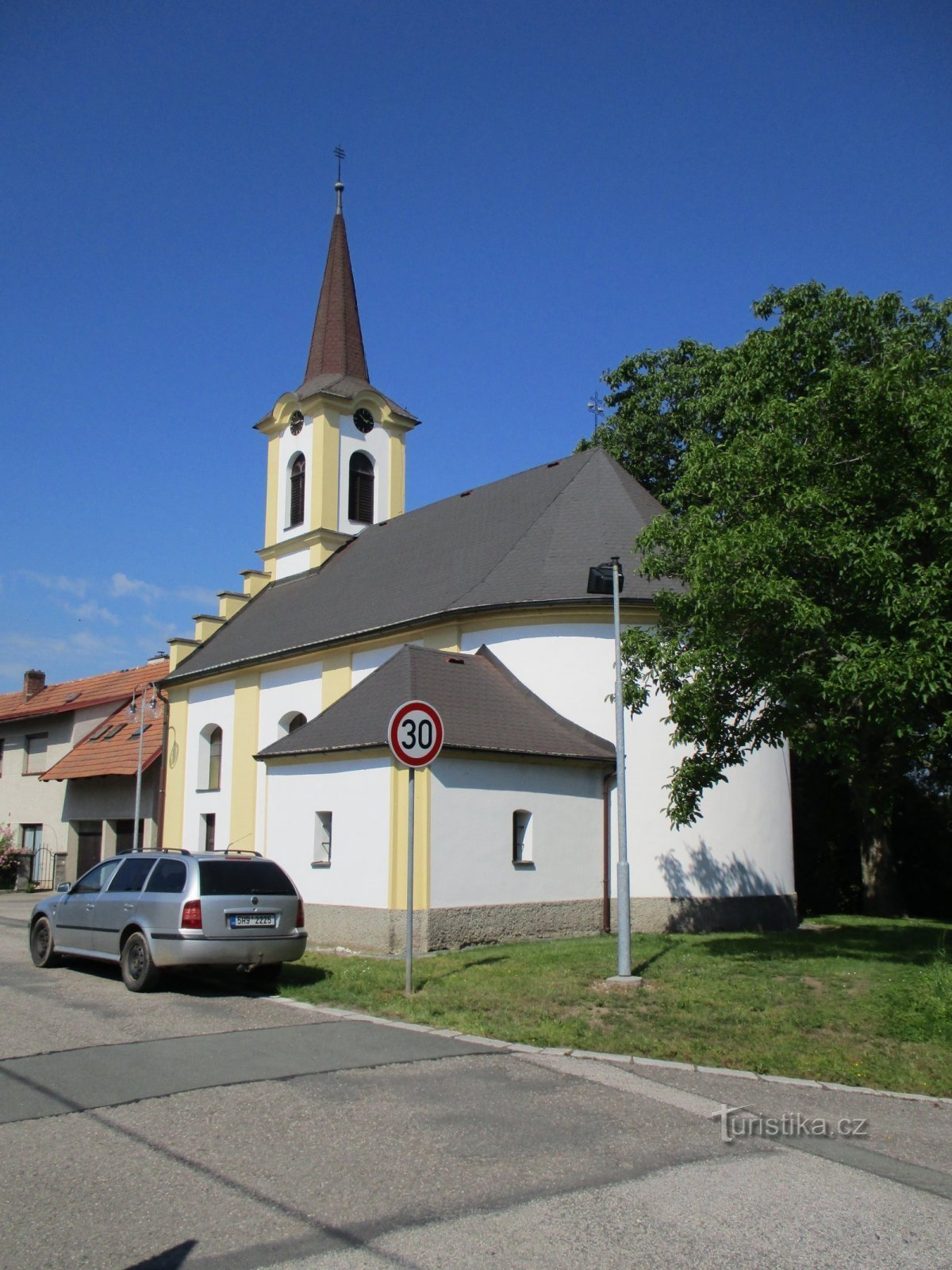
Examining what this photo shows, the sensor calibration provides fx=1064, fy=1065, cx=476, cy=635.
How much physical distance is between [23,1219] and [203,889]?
679 centimetres

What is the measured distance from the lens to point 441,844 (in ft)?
54.5

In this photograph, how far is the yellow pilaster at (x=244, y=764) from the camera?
→ 27516 mm

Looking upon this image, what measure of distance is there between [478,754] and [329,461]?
18471 mm

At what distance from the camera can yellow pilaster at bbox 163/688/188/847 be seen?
101 ft

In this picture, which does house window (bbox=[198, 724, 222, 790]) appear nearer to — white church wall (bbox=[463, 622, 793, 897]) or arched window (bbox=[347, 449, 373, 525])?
arched window (bbox=[347, 449, 373, 525])

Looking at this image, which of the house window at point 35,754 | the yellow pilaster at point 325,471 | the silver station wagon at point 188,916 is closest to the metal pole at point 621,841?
the silver station wagon at point 188,916

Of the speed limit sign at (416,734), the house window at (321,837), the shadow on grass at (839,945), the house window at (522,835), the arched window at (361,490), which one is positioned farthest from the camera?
the arched window at (361,490)

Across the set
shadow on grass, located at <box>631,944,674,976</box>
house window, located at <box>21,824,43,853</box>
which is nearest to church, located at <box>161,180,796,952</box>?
shadow on grass, located at <box>631,944,674,976</box>

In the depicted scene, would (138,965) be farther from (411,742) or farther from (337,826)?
(337,826)

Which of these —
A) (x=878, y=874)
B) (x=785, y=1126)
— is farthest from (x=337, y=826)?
(x=878, y=874)

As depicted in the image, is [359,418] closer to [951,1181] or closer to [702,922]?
[702,922]

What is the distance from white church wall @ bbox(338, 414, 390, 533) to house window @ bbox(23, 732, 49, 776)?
50.7 ft

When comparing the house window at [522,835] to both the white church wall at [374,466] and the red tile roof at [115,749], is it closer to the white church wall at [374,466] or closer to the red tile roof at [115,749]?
the white church wall at [374,466]

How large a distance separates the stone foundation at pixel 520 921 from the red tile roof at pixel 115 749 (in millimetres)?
17226
